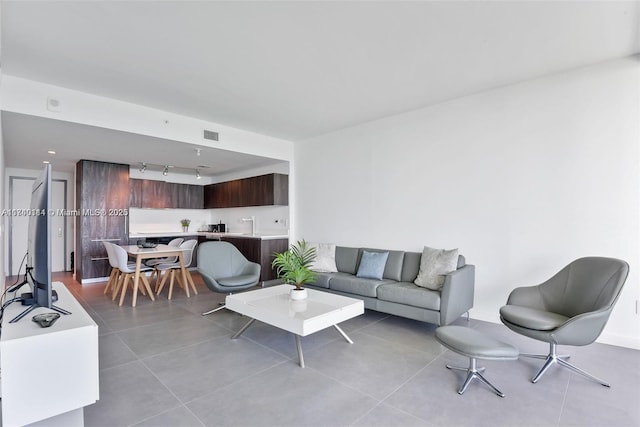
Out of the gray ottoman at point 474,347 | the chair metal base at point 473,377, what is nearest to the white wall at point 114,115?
the gray ottoman at point 474,347

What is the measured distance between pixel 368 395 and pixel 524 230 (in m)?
2.65

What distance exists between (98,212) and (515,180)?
7.23m

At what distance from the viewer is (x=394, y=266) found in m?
4.38

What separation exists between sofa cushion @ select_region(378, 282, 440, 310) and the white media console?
290cm

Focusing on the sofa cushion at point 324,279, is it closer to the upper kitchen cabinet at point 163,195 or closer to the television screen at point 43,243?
the television screen at point 43,243

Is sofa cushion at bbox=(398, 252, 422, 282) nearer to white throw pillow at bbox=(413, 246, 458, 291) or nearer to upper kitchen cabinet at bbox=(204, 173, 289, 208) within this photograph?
white throw pillow at bbox=(413, 246, 458, 291)

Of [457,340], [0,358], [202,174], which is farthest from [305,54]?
[202,174]

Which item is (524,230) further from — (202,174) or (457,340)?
(202,174)

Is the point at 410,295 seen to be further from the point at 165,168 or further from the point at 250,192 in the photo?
the point at 165,168

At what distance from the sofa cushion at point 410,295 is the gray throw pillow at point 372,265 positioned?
41cm

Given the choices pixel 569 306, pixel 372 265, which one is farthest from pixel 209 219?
pixel 569 306

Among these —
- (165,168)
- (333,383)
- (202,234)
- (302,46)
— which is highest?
(302,46)

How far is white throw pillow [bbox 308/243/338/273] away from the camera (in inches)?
192

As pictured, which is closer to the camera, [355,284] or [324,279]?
[355,284]
